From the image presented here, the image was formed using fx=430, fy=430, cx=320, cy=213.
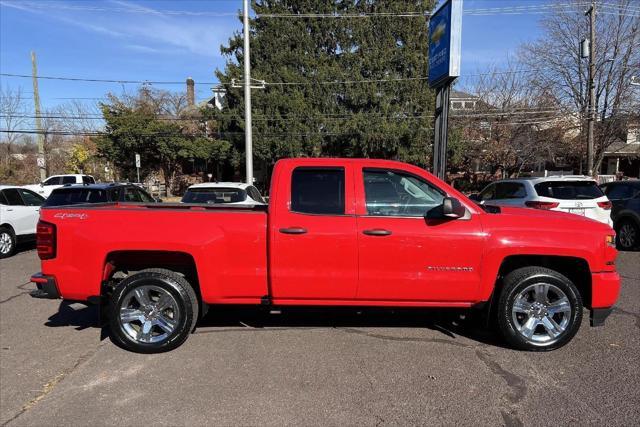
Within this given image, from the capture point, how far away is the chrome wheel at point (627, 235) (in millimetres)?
9891

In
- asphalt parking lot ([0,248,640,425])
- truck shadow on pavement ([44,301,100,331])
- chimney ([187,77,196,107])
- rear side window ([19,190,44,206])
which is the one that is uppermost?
chimney ([187,77,196,107])

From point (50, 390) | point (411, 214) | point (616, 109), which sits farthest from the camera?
point (616, 109)

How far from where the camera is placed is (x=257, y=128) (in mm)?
29328

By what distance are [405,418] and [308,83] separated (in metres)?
27.9

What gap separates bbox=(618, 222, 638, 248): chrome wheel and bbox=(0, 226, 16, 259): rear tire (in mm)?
14441

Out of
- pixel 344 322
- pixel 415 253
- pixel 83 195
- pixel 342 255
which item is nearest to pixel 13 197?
pixel 83 195

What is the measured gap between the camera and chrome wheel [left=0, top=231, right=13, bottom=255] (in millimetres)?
10023

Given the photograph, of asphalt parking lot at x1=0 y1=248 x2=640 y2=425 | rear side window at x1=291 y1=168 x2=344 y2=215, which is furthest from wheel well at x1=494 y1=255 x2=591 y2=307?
rear side window at x1=291 y1=168 x2=344 y2=215

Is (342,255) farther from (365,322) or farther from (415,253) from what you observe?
(365,322)

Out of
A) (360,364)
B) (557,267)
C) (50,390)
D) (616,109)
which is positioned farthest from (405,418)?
(616,109)

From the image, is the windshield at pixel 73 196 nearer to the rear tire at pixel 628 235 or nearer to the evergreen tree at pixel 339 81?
the rear tire at pixel 628 235

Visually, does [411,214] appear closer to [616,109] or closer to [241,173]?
[616,109]

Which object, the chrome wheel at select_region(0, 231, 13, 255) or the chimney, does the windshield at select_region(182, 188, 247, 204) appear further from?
the chimney

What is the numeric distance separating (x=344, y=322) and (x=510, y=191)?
632 centimetres
